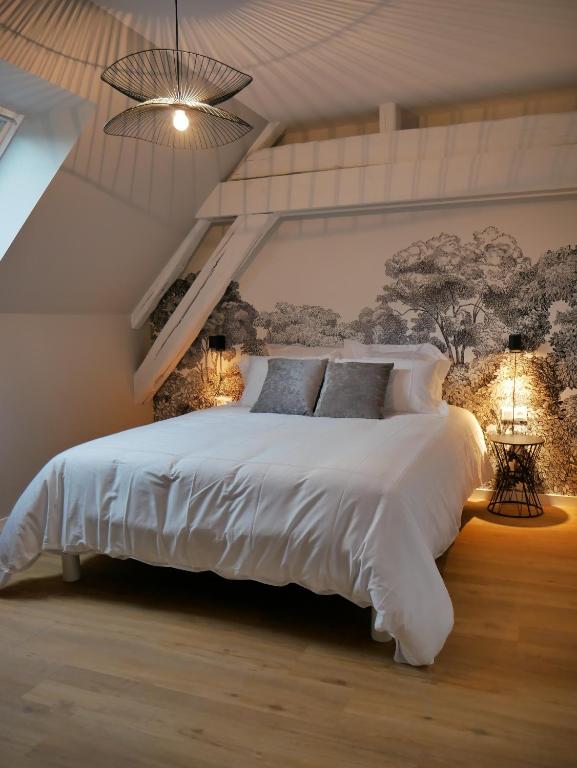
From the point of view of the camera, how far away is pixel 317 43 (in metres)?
3.40

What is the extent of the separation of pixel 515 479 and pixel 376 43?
9.07 feet

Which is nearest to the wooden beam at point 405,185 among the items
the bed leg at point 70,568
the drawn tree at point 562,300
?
the drawn tree at point 562,300

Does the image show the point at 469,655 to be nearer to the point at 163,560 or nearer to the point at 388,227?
the point at 163,560

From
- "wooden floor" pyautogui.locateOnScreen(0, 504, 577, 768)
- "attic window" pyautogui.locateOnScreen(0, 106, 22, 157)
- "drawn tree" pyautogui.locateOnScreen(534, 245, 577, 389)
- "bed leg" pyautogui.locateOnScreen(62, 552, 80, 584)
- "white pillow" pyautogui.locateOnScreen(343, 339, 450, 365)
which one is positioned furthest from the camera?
"white pillow" pyautogui.locateOnScreen(343, 339, 450, 365)

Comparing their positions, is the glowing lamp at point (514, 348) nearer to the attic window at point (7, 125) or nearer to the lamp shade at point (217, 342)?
the lamp shade at point (217, 342)

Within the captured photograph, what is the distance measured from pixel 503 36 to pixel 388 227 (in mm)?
1526

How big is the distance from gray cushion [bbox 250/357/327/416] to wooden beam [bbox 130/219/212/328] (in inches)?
49.6

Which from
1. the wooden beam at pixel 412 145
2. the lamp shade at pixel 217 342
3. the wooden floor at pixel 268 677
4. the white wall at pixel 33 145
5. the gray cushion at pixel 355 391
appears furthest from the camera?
the lamp shade at pixel 217 342

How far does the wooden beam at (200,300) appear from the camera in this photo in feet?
16.0

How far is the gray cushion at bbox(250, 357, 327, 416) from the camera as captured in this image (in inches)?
164

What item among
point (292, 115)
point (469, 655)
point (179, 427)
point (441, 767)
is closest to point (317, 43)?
point (292, 115)

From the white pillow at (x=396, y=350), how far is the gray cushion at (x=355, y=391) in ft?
1.17

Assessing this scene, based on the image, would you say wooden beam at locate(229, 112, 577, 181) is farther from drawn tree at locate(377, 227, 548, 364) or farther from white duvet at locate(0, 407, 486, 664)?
white duvet at locate(0, 407, 486, 664)

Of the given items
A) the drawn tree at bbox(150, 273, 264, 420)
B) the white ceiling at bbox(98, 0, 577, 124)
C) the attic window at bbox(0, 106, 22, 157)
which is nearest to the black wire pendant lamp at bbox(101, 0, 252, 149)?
the white ceiling at bbox(98, 0, 577, 124)
